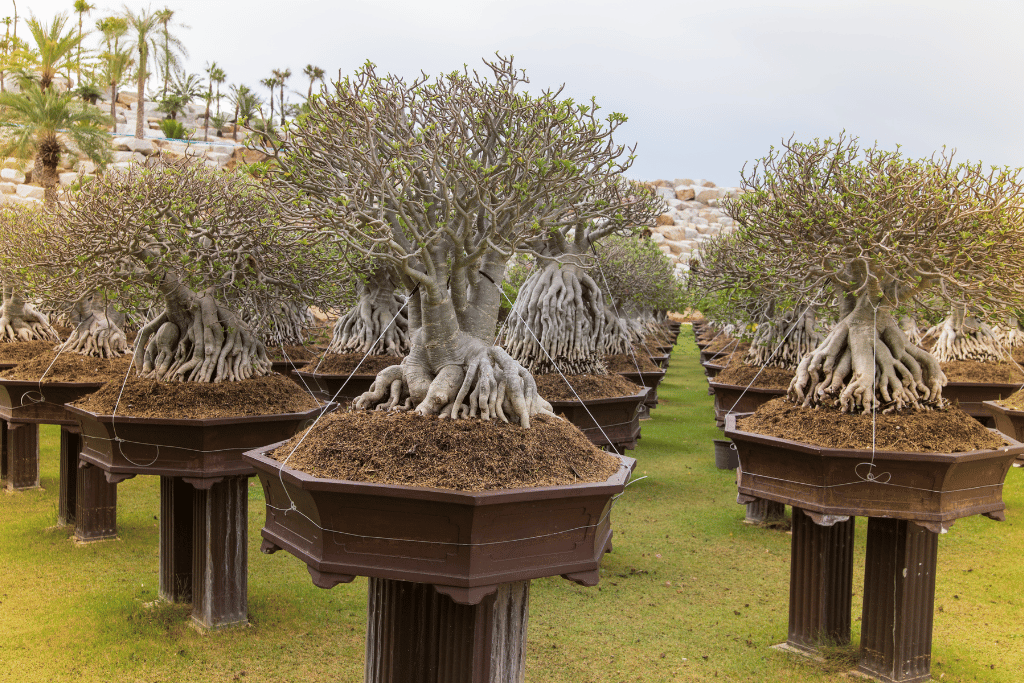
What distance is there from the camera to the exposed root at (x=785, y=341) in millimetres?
9070

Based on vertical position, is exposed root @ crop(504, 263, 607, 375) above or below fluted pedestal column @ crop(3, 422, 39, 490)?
above

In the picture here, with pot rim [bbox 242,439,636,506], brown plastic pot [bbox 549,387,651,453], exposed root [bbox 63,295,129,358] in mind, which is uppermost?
exposed root [bbox 63,295,129,358]

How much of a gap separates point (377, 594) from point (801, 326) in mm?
7155

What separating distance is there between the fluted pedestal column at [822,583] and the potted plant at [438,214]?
2.50 m

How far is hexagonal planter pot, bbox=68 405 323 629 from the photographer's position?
5.02 meters

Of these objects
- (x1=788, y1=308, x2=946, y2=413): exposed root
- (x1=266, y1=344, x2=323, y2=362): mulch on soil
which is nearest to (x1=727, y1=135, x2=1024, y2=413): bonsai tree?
(x1=788, y1=308, x2=946, y2=413): exposed root

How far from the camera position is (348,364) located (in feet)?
30.5

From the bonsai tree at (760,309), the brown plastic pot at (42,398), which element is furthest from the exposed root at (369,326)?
the bonsai tree at (760,309)

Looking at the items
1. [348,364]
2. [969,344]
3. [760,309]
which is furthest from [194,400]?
[969,344]

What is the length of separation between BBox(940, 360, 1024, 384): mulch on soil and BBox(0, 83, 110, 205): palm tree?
16767mm

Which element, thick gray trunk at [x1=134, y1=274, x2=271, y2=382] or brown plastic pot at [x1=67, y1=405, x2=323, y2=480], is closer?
brown plastic pot at [x1=67, y1=405, x2=323, y2=480]

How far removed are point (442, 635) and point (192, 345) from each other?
3.43 metres

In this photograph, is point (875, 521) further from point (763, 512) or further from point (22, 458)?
point (22, 458)

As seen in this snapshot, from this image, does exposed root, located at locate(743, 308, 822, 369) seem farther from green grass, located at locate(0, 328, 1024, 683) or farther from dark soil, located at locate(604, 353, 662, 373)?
green grass, located at locate(0, 328, 1024, 683)
